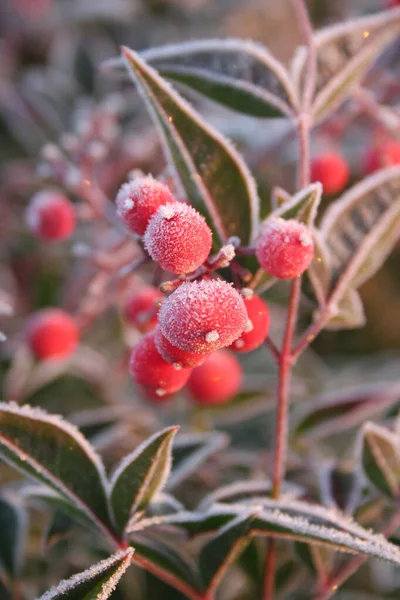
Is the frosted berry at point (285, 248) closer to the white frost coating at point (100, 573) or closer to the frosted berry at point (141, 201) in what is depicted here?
the frosted berry at point (141, 201)

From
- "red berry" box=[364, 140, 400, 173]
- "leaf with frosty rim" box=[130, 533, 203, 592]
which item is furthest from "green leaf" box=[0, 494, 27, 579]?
"red berry" box=[364, 140, 400, 173]

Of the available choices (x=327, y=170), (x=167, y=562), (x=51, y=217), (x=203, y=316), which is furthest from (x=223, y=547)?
(x=327, y=170)

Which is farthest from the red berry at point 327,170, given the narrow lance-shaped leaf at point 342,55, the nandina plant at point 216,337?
the narrow lance-shaped leaf at point 342,55

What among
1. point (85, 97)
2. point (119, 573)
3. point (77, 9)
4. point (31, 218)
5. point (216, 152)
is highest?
point (77, 9)

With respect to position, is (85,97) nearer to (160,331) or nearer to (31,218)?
(31,218)

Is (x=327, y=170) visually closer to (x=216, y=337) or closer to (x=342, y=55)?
(x=342, y=55)

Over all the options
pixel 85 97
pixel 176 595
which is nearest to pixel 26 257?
pixel 85 97

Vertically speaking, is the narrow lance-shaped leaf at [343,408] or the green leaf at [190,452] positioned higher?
the green leaf at [190,452]
